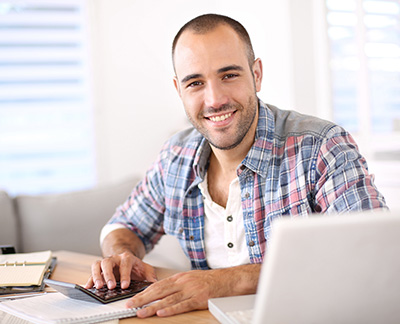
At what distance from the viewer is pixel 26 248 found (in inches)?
99.8

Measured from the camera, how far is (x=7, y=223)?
2453mm

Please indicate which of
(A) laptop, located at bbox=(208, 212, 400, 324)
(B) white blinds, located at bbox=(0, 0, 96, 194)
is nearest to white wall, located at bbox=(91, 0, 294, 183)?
(B) white blinds, located at bbox=(0, 0, 96, 194)

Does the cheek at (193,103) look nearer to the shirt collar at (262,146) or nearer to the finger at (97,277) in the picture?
the shirt collar at (262,146)

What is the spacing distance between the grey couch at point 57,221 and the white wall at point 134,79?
1.91 metres

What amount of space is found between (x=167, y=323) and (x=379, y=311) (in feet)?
1.39

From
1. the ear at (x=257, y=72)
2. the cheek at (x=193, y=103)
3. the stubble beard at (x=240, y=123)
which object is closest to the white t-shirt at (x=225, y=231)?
the stubble beard at (x=240, y=123)

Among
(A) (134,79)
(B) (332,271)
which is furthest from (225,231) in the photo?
(A) (134,79)

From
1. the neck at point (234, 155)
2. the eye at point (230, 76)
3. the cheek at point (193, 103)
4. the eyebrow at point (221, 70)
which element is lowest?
the neck at point (234, 155)

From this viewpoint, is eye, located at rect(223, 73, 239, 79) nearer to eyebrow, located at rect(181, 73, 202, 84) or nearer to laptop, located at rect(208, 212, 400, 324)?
eyebrow, located at rect(181, 73, 202, 84)

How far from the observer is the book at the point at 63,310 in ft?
3.46


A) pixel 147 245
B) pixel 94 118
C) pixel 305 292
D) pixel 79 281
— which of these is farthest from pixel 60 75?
pixel 305 292

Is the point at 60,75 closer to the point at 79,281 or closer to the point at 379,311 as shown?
the point at 79,281

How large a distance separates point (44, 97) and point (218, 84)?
3148 millimetres

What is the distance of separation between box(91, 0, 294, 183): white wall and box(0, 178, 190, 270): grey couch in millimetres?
1908
